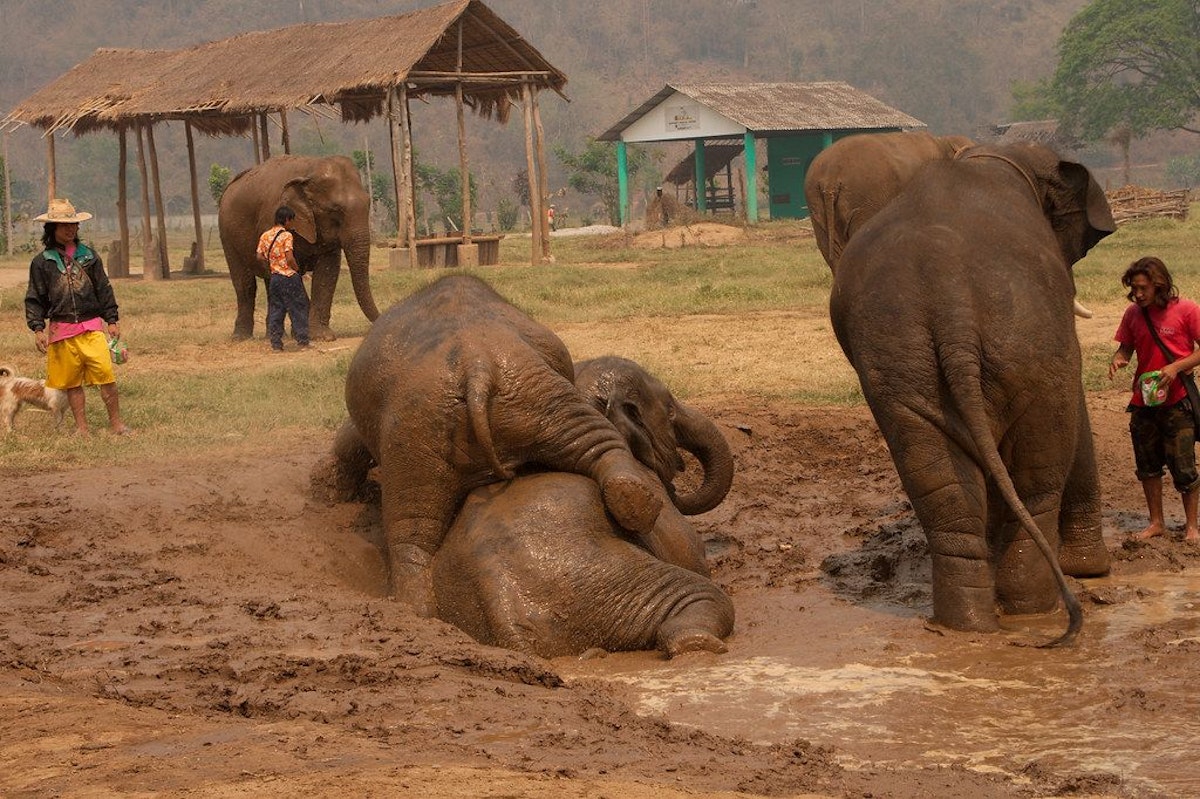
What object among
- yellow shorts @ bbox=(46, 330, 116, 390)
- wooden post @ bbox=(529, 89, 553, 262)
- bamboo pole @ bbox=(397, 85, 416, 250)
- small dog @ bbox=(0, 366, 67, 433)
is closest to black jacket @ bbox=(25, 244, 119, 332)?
yellow shorts @ bbox=(46, 330, 116, 390)

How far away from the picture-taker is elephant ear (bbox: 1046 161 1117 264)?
270 inches

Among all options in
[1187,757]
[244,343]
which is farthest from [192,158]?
[1187,757]

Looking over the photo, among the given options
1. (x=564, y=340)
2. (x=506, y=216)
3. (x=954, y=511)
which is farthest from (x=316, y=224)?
(x=506, y=216)

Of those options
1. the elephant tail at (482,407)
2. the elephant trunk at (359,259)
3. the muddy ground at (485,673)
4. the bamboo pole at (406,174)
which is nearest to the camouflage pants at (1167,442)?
the muddy ground at (485,673)

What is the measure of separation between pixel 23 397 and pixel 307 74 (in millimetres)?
16653

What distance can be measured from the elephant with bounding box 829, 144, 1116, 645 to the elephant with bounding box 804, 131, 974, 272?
780 cm

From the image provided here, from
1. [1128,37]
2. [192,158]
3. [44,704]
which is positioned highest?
[1128,37]

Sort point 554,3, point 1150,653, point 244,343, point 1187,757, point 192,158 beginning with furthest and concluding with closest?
point 554,3
point 192,158
point 244,343
point 1150,653
point 1187,757

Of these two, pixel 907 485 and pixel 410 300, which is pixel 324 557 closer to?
pixel 410 300

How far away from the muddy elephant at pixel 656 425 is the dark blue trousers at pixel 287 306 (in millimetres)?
8321

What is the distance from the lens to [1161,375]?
7703 millimetres

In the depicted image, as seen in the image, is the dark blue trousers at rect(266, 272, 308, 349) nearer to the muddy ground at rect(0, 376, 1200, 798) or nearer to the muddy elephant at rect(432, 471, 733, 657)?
the muddy ground at rect(0, 376, 1200, 798)

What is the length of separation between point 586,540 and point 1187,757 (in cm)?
257

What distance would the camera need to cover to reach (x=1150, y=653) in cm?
589
